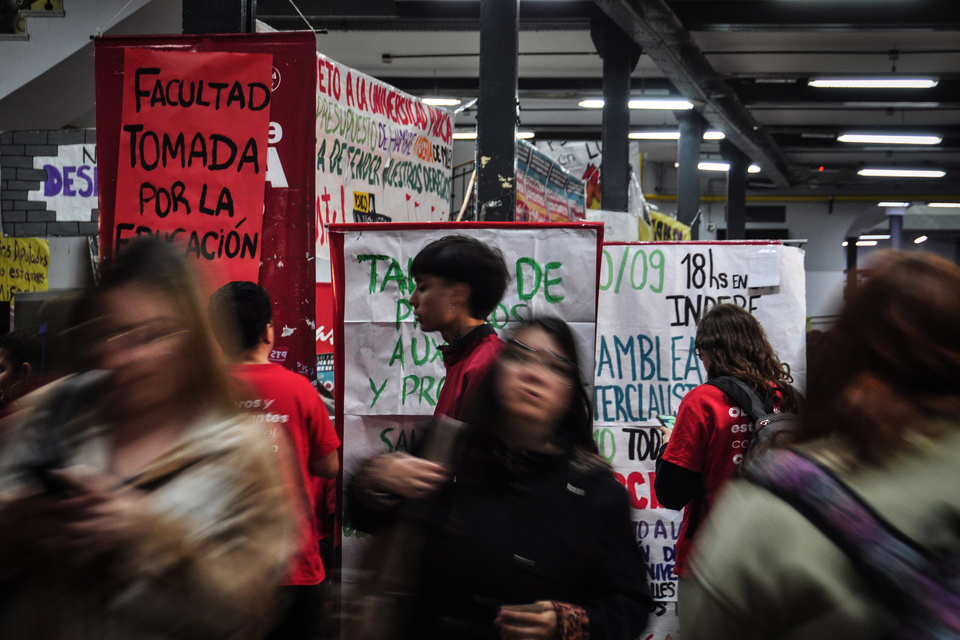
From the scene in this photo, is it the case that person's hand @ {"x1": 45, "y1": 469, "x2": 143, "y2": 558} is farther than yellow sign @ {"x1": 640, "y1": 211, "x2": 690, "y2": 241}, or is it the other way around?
yellow sign @ {"x1": 640, "y1": 211, "x2": 690, "y2": 241}

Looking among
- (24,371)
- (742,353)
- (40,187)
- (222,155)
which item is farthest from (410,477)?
(40,187)

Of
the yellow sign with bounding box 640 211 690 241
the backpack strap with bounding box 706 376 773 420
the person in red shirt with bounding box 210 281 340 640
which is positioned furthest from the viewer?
the yellow sign with bounding box 640 211 690 241

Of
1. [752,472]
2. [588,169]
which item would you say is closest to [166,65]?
[752,472]

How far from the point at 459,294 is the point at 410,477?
3.58ft

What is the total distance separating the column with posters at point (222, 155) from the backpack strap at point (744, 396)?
1779 mm

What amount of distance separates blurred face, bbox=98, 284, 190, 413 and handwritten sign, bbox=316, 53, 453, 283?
2.37 metres

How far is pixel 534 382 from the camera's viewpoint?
2.07 m

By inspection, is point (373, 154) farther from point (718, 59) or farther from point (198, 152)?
point (718, 59)

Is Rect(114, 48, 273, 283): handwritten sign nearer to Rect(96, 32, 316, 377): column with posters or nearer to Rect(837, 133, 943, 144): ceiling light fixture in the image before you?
Rect(96, 32, 316, 377): column with posters

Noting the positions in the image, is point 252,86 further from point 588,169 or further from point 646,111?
point 646,111

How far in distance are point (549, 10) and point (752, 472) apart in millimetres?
9806

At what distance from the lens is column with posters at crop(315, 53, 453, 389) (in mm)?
4152

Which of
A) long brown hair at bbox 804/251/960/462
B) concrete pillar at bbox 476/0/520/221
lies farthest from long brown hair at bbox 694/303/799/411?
long brown hair at bbox 804/251/960/462

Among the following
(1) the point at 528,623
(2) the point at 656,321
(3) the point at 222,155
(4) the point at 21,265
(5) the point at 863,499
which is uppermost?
(3) the point at 222,155
